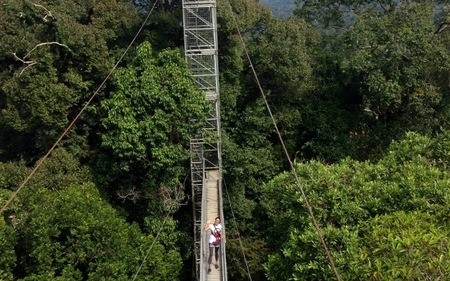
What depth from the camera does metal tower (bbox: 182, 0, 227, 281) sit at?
11656mm

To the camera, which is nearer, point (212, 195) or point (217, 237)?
point (217, 237)

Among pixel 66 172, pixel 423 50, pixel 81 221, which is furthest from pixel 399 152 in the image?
pixel 66 172

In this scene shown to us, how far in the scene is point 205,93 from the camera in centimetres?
1223

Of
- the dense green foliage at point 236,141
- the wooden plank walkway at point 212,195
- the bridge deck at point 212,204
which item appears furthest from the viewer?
the wooden plank walkway at point 212,195

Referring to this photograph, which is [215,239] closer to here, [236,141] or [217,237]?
[217,237]

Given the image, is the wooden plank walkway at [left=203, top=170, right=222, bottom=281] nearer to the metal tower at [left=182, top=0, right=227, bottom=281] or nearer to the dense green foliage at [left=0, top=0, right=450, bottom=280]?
the metal tower at [left=182, top=0, right=227, bottom=281]

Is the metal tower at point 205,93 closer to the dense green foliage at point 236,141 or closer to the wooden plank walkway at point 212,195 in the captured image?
the wooden plank walkway at point 212,195

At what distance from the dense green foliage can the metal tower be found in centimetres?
42

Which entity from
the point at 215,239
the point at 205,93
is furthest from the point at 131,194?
the point at 215,239

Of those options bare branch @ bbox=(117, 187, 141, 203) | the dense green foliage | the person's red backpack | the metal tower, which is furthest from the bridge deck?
bare branch @ bbox=(117, 187, 141, 203)

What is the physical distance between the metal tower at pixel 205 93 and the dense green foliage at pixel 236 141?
0.42 m

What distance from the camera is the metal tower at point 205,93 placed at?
1166 cm

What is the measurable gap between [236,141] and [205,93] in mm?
2416

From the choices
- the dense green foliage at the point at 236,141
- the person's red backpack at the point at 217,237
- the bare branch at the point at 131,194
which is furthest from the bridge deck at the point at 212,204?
the bare branch at the point at 131,194
